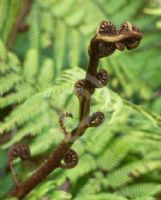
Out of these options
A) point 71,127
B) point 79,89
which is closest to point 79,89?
point 79,89

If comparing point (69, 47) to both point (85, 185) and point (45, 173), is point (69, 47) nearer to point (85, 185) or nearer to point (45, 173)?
point (85, 185)

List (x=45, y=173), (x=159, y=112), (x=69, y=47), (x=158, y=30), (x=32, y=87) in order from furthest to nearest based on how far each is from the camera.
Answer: (x=158, y=30) < (x=69, y=47) < (x=159, y=112) < (x=32, y=87) < (x=45, y=173)

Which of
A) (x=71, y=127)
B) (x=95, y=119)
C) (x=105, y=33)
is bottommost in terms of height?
(x=71, y=127)

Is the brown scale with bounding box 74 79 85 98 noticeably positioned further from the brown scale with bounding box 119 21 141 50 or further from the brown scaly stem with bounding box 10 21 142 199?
the brown scale with bounding box 119 21 141 50

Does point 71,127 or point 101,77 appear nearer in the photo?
point 101,77

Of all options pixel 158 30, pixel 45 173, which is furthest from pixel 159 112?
pixel 45 173

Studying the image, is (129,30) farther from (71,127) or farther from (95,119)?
(71,127)

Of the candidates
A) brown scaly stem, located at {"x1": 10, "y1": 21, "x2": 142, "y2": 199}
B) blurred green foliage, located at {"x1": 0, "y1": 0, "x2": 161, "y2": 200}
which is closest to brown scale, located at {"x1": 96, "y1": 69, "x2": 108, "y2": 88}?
brown scaly stem, located at {"x1": 10, "y1": 21, "x2": 142, "y2": 199}

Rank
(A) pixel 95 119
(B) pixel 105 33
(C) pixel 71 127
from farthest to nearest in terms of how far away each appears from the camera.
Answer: (C) pixel 71 127 → (A) pixel 95 119 → (B) pixel 105 33
